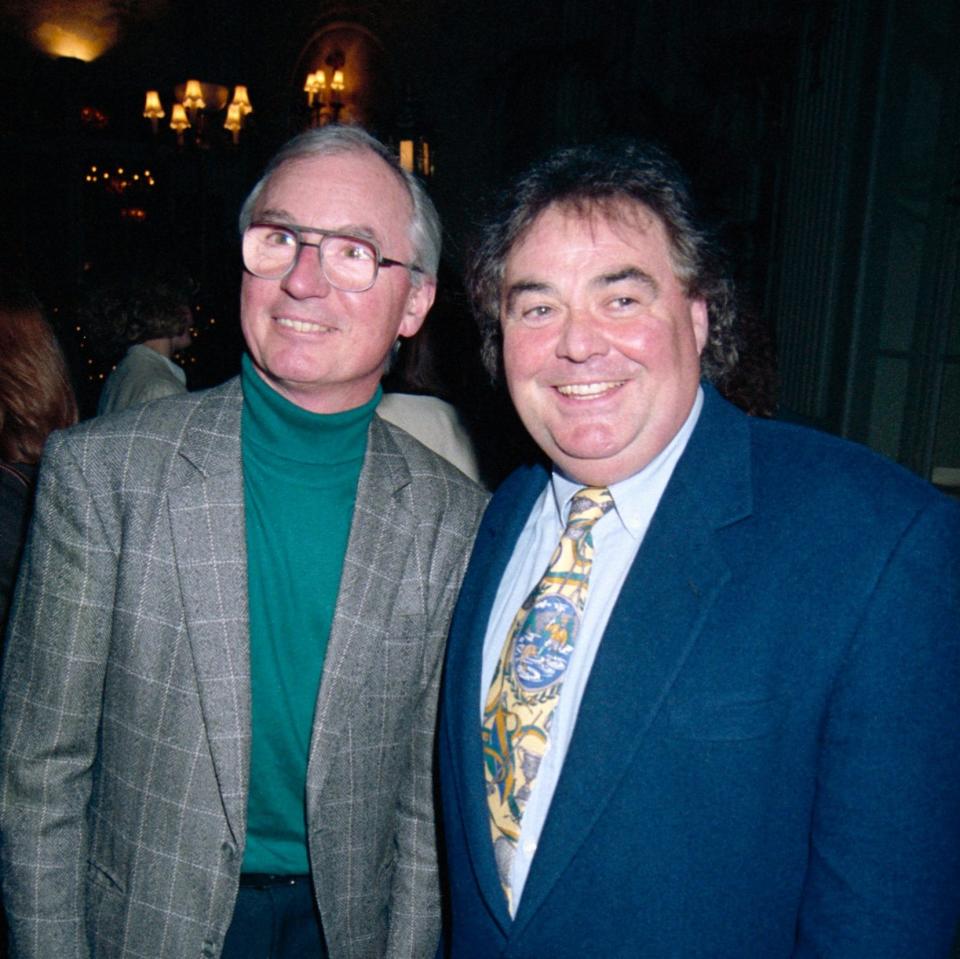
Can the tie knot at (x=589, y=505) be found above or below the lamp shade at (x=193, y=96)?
below

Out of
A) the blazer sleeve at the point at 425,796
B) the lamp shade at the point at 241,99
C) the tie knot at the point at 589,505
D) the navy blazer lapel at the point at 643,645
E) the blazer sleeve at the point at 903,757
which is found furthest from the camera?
the lamp shade at the point at 241,99

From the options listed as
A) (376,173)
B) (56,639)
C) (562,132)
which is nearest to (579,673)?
(56,639)

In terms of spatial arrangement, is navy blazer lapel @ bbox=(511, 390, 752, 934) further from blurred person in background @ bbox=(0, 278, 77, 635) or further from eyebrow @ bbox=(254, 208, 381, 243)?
blurred person in background @ bbox=(0, 278, 77, 635)

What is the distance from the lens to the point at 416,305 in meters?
1.68

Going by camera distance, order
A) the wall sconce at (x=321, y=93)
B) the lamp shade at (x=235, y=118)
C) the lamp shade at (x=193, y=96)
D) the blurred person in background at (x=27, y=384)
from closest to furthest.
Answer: the blurred person in background at (x=27, y=384) → the lamp shade at (x=193, y=96) → the lamp shade at (x=235, y=118) → the wall sconce at (x=321, y=93)

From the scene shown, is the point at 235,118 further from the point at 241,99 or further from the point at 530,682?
the point at 530,682

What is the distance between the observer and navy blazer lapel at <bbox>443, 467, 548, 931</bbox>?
48.4 inches

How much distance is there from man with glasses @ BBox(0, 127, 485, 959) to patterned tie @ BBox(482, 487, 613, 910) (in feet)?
0.97

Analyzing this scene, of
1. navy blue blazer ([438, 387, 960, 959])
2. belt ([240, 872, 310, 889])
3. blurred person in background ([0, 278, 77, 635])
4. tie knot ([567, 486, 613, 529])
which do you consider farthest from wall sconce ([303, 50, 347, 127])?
navy blue blazer ([438, 387, 960, 959])

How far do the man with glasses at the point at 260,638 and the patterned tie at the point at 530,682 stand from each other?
29 cm

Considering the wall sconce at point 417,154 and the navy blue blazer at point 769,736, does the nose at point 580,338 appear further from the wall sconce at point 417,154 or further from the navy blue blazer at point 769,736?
the wall sconce at point 417,154

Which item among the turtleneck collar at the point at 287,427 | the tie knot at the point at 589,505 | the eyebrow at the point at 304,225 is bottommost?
the tie knot at the point at 589,505

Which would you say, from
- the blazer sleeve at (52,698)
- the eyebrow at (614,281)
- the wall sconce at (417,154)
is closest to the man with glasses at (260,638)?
the blazer sleeve at (52,698)

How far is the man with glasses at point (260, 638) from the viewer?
135 cm
